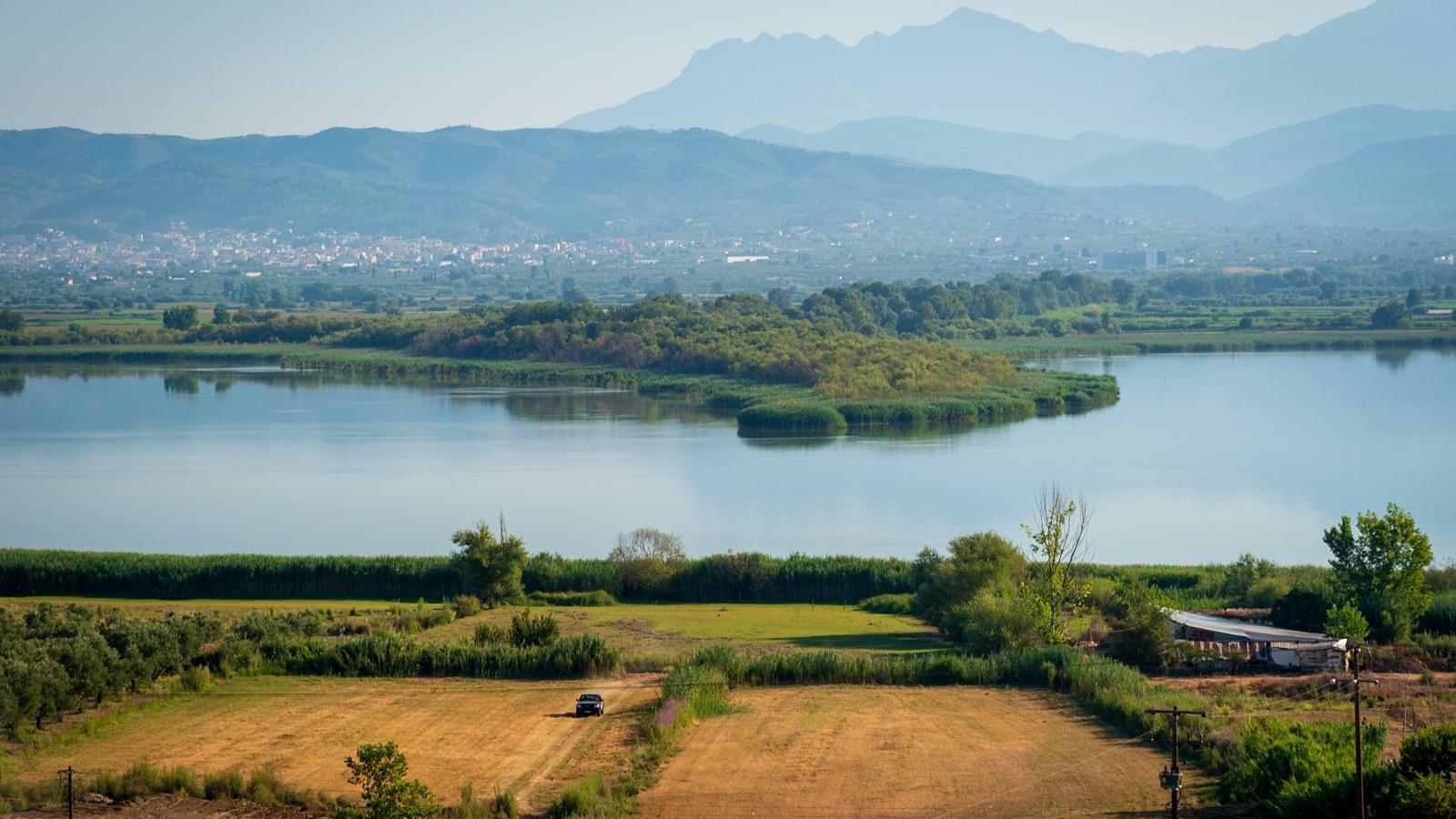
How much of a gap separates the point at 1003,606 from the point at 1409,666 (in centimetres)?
375

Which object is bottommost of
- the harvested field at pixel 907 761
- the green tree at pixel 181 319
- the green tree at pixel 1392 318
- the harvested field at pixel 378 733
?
the harvested field at pixel 907 761

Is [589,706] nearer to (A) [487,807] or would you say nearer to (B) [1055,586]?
(A) [487,807]

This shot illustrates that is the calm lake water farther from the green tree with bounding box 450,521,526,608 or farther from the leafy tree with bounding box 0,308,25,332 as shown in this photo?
the leafy tree with bounding box 0,308,25,332

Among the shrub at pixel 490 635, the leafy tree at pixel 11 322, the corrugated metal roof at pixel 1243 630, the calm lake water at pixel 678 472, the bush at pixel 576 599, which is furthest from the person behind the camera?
the leafy tree at pixel 11 322

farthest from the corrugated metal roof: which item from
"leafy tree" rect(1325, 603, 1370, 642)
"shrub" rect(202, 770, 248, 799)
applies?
"shrub" rect(202, 770, 248, 799)

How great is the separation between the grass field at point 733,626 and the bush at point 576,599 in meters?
0.22

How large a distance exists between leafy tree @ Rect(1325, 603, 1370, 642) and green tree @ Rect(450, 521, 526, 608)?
9255mm

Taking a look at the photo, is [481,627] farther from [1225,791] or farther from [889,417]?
[889,417]

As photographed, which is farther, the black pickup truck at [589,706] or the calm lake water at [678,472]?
the calm lake water at [678,472]

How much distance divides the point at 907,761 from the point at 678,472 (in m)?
18.5

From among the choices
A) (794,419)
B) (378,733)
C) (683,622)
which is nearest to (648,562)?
(683,622)

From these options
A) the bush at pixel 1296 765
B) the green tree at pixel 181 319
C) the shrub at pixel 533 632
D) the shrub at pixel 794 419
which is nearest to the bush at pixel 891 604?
the shrub at pixel 533 632

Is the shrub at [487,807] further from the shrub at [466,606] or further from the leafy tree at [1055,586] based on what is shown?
the shrub at [466,606]

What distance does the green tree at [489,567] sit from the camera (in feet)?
66.2
